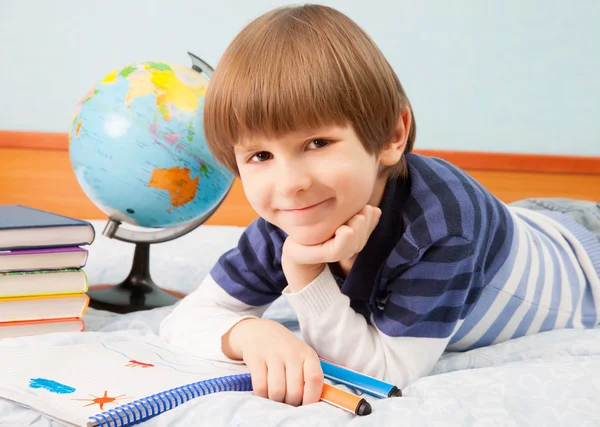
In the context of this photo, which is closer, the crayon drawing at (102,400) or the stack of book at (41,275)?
the crayon drawing at (102,400)

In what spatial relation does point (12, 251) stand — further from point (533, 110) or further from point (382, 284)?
point (533, 110)

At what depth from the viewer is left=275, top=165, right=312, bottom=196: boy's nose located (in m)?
0.73

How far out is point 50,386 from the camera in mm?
681

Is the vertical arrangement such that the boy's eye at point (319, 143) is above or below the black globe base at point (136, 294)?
above

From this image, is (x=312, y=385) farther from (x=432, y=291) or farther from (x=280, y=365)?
(x=432, y=291)

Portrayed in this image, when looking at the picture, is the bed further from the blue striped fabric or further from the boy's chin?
the boy's chin

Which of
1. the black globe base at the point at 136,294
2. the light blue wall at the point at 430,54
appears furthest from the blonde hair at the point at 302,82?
the light blue wall at the point at 430,54

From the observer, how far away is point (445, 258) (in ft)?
2.67

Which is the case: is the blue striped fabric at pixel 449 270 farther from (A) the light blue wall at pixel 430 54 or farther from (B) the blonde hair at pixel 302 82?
(A) the light blue wall at pixel 430 54

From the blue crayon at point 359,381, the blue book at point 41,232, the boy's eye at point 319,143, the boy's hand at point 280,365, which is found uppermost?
the boy's eye at point 319,143

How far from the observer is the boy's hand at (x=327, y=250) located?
77 centimetres

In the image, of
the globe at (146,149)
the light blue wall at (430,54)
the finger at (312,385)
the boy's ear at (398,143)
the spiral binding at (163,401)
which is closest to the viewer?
the spiral binding at (163,401)

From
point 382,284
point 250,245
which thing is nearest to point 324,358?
point 382,284

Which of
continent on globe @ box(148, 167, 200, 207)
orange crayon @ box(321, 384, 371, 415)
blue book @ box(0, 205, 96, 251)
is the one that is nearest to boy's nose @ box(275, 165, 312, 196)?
orange crayon @ box(321, 384, 371, 415)
